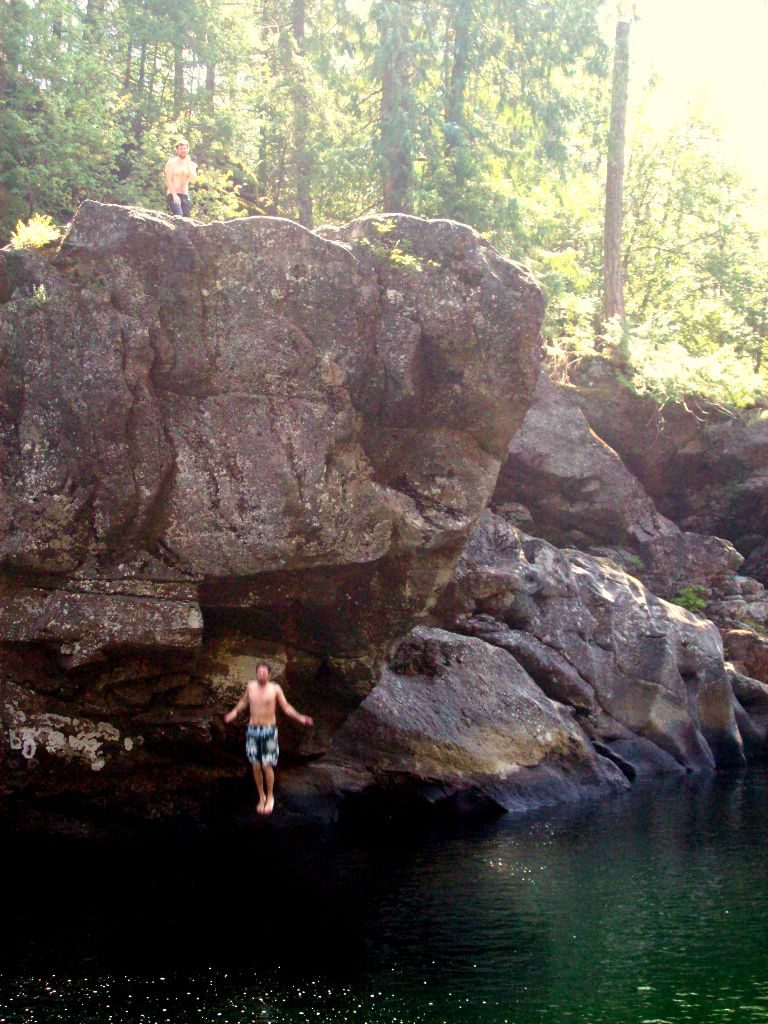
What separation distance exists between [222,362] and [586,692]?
1127cm

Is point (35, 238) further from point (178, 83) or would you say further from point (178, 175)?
point (178, 83)

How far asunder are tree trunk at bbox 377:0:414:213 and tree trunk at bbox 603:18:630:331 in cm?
750

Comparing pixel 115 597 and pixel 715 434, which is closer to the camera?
pixel 115 597

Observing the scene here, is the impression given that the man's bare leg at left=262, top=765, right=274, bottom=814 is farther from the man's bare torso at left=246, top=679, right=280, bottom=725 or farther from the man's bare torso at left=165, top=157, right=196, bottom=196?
the man's bare torso at left=165, top=157, right=196, bottom=196

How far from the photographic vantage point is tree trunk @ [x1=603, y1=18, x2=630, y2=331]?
34.1 metres

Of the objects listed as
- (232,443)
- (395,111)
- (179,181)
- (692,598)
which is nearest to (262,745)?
(232,443)

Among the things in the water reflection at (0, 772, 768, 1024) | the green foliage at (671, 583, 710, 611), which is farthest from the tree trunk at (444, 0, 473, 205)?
the water reflection at (0, 772, 768, 1024)

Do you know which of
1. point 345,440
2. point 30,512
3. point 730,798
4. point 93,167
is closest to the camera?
point 30,512

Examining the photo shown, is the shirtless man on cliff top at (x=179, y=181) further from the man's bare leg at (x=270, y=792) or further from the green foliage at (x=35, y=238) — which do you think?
the man's bare leg at (x=270, y=792)

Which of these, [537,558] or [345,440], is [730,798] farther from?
[345,440]

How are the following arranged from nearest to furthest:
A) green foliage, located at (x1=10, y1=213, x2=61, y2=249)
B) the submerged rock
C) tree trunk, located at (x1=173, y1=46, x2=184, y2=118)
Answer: green foliage, located at (x1=10, y1=213, x2=61, y2=249)
the submerged rock
tree trunk, located at (x1=173, y1=46, x2=184, y2=118)

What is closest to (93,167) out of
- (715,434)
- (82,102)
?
(82,102)

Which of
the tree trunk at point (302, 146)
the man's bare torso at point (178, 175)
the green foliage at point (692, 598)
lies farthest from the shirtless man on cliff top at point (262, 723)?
the tree trunk at point (302, 146)

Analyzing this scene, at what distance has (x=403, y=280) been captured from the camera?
18.2 meters
